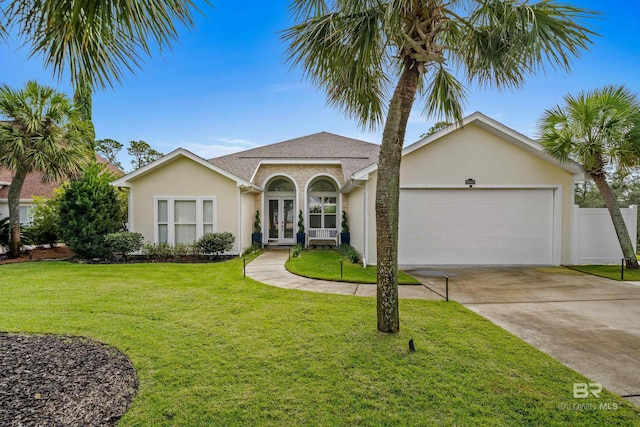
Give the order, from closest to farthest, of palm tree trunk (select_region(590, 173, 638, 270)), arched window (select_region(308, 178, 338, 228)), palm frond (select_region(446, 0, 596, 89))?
palm frond (select_region(446, 0, 596, 89)) < palm tree trunk (select_region(590, 173, 638, 270)) < arched window (select_region(308, 178, 338, 228))

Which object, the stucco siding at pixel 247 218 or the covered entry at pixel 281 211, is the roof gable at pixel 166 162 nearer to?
the stucco siding at pixel 247 218

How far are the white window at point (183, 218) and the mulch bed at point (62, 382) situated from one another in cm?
870

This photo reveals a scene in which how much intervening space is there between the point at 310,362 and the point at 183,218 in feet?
36.6

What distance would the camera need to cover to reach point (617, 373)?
3658 millimetres

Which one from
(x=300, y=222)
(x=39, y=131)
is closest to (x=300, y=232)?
(x=300, y=222)

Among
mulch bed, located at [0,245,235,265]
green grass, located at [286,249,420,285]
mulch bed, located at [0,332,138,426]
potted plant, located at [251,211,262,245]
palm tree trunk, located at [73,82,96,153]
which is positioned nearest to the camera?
mulch bed, located at [0,332,138,426]

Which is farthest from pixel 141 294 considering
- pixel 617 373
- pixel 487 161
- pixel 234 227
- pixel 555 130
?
pixel 555 130

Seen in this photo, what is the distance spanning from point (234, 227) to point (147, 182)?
412 cm

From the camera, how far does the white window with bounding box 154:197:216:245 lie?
43.1 ft

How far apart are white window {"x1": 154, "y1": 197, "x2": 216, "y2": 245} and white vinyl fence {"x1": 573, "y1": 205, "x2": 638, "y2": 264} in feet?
45.2

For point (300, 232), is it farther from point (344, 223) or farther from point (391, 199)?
point (391, 199)

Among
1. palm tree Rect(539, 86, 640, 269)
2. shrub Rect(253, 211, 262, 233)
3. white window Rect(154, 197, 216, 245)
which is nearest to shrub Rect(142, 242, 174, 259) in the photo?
white window Rect(154, 197, 216, 245)

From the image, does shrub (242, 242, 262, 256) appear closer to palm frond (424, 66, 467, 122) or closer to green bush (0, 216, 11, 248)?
palm frond (424, 66, 467, 122)

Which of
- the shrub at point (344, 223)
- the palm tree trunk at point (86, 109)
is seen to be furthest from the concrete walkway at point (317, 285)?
the palm tree trunk at point (86, 109)
